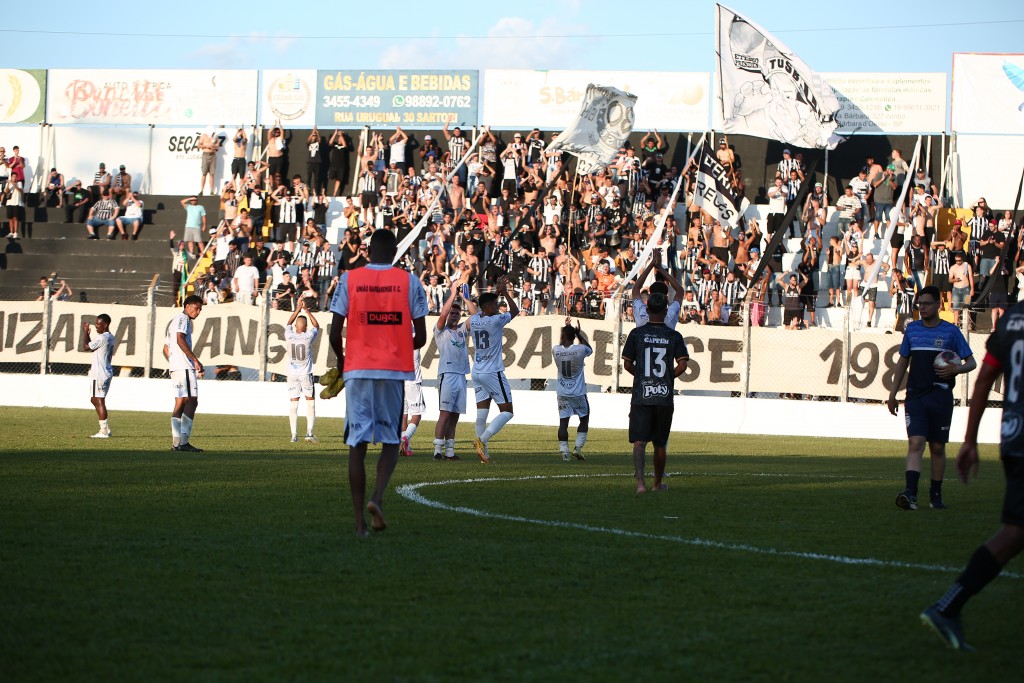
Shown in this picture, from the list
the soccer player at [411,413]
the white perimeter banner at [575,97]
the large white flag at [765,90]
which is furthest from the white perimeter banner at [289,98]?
the soccer player at [411,413]

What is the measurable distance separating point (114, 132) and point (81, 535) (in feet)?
122

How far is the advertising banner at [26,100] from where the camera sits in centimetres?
4378

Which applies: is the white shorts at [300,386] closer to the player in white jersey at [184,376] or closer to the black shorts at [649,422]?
the player in white jersey at [184,376]

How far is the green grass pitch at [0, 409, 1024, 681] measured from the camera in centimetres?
549

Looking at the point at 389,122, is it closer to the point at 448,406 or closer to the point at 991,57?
the point at 991,57

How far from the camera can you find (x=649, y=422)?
12602 millimetres

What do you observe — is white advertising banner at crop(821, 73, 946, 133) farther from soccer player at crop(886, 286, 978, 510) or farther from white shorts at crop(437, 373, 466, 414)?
soccer player at crop(886, 286, 978, 510)

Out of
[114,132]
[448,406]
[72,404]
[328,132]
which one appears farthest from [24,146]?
[448,406]

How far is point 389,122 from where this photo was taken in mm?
40625

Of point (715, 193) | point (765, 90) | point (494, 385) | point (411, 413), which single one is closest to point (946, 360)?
point (494, 385)

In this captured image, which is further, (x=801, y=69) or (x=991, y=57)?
(x=991, y=57)

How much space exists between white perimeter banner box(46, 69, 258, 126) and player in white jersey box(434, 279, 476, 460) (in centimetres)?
2640

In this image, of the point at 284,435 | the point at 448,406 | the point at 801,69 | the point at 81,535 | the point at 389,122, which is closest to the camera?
the point at 81,535

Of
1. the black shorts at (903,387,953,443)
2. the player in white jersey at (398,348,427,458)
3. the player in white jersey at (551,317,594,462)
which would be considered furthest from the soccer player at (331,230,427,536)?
the player in white jersey at (551,317,594,462)
